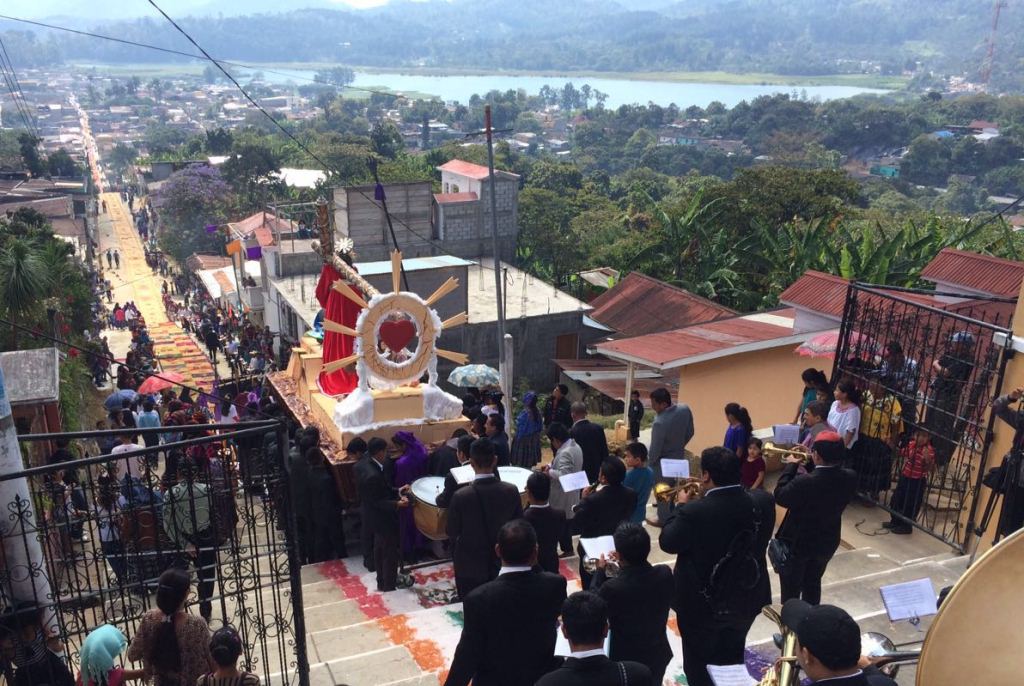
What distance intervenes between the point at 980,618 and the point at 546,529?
2.80 m

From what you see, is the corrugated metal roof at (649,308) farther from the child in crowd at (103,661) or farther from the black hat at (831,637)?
the black hat at (831,637)

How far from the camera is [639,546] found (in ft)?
14.3

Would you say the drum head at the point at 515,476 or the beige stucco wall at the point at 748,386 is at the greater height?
the drum head at the point at 515,476

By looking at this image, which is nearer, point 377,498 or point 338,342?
point 377,498

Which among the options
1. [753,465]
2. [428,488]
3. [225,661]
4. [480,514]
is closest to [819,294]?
[753,465]

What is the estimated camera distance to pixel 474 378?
13336 millimetres

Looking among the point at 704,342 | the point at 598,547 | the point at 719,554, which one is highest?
the point at 719,554

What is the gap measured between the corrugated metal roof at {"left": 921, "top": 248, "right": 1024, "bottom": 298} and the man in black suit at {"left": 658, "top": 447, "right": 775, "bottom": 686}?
7.95m

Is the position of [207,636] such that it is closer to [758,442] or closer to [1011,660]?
[1011,660]

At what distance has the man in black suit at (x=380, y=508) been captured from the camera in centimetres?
730

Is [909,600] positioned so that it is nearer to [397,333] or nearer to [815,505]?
[815,505]

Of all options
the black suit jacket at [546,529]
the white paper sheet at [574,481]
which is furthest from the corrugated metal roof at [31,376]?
the black suit jacket at [546,529]

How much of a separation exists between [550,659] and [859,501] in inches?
201

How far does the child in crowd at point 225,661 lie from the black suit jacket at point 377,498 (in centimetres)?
317
